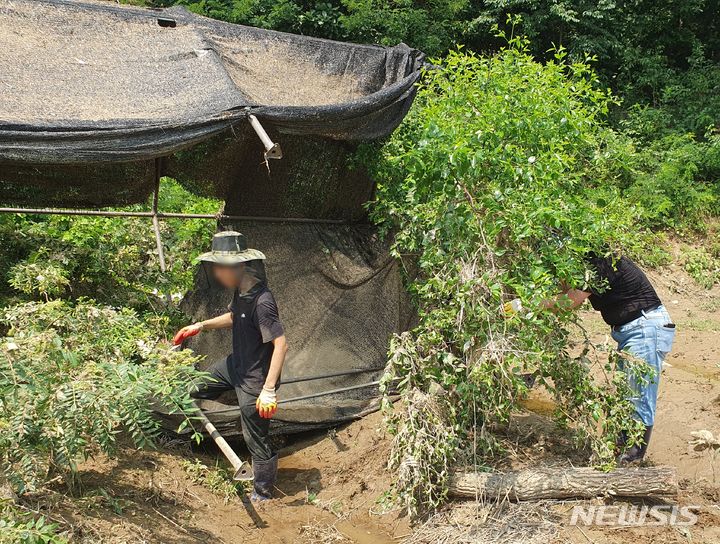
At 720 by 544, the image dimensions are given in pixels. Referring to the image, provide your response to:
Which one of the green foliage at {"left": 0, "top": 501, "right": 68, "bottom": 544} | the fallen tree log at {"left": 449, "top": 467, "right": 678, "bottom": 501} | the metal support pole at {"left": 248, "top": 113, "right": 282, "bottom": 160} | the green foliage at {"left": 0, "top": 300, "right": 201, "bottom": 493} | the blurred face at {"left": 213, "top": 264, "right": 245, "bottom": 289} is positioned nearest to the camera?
the green foliage at {"left": 0, "top": 501, "right": 68, "bottom": 544}

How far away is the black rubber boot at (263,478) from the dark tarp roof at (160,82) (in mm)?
2166

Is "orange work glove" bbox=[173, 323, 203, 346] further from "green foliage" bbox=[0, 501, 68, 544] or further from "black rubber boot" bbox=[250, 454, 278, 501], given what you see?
"green foliage" bbox=[0, 501, 68, 544]

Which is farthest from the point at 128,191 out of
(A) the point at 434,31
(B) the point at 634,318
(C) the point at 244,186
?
(A) the point at 434,31

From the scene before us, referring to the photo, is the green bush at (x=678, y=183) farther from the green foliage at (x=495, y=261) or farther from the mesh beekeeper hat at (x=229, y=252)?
the mesh beekeeper hat at (x=229, y=252)

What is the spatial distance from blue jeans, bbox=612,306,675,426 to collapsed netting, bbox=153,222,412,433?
204 cm

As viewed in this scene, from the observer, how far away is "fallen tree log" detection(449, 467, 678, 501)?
4.43 meters

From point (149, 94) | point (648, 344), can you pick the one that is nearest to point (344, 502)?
point (648, 344)

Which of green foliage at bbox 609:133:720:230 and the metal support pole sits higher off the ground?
the metal support pole

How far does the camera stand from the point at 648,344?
4832mm

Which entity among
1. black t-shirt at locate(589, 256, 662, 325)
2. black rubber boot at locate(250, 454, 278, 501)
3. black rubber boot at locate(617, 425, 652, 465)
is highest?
black t-shirt at locate(589, 256, 662, 325)

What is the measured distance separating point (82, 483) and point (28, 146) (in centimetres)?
204

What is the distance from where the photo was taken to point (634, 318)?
4.88m

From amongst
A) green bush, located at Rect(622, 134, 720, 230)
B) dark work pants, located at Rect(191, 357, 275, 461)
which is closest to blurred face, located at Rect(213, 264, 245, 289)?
dark work pants, located at Rect(191, 357, 275, 461)

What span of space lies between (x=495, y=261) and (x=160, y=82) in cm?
288
